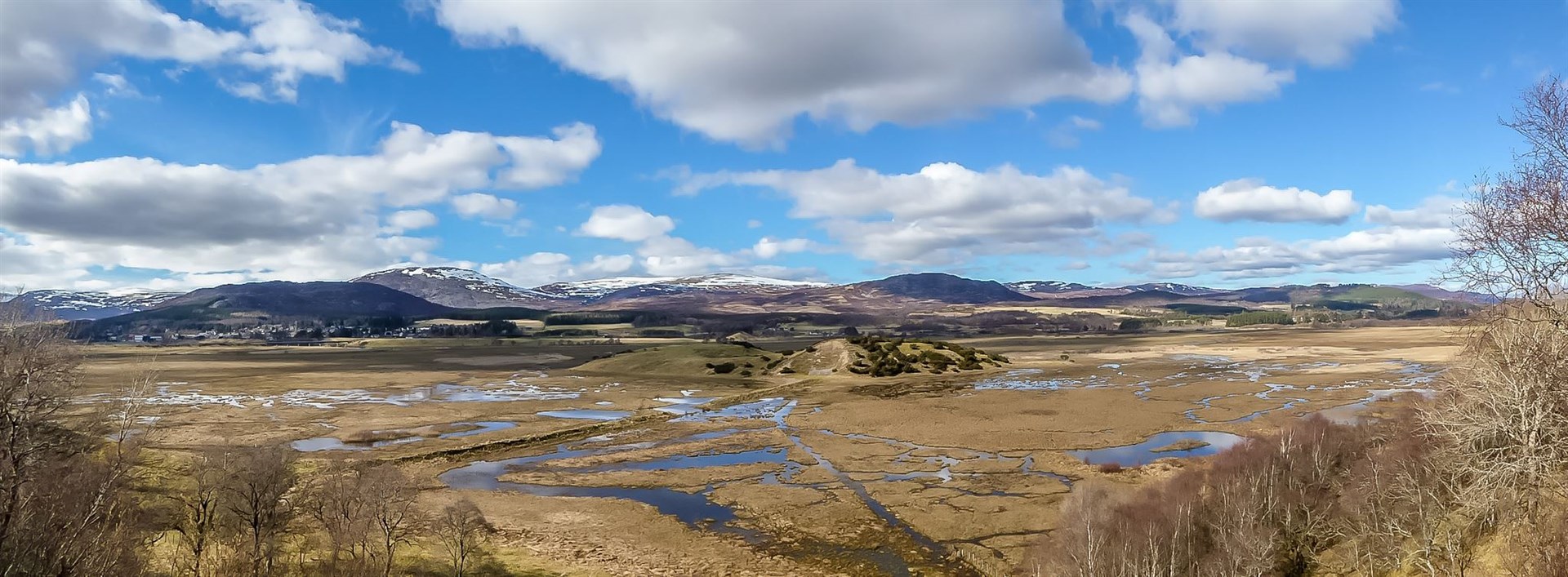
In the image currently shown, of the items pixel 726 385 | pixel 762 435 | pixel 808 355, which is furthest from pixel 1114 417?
pixel 808 355

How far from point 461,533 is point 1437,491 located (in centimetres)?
3375

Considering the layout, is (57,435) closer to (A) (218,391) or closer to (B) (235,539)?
(B) (235,539)

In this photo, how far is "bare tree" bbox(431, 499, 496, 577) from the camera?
27.5 meters

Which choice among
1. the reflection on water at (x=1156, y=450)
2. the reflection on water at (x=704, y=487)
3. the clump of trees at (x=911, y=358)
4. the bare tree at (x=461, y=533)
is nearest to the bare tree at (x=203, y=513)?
the bare tree at (x=461, y=533)

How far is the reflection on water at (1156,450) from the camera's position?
160ft

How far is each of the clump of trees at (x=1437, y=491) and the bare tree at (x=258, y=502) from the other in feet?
92.9

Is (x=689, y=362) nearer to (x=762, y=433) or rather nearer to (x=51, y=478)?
(x=762, y=433)

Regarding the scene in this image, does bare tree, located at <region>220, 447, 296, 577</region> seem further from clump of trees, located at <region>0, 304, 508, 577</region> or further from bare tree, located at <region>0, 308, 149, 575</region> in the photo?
bare tree, located at <region>0, 308, 149, 575</region>

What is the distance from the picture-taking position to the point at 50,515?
1878 cm

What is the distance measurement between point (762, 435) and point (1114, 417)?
33272mm

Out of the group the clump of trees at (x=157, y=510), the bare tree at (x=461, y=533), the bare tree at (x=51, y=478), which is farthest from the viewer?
the bare tree at (x=461, y=533)

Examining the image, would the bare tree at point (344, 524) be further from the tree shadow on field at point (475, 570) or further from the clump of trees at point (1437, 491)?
the clump of trees at point (1437, 491)

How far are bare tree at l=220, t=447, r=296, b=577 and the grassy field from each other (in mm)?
8537

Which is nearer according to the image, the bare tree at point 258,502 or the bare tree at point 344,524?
the bare tree at point 344,524
